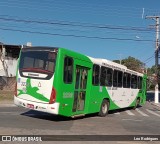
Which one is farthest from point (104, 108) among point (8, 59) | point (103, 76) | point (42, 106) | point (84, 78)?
point (8, 59)

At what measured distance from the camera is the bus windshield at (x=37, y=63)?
15469mm

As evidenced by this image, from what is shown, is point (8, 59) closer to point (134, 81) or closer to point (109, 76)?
point (134, 81)

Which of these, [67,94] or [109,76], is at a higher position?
[109,76]

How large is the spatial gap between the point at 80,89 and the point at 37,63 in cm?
247

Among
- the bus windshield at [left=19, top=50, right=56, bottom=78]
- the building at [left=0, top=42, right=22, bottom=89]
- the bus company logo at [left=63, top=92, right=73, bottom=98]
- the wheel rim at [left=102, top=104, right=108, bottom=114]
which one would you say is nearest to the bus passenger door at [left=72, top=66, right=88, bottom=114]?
the bus company logo at [left=63, top=92, right=73, bottom=98]

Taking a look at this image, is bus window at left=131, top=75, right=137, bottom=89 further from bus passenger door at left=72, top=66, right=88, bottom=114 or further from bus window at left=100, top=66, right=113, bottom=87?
bus passenger door at left=72, top=66, right=88, bottom=114

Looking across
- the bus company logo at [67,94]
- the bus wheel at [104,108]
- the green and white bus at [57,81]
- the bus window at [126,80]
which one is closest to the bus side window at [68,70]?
the green and white bus at [57,81]

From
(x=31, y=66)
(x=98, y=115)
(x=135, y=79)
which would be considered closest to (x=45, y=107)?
(x=31, y=66)

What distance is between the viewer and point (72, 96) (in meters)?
16.3

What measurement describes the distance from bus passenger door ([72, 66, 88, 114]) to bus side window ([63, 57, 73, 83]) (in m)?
0.51

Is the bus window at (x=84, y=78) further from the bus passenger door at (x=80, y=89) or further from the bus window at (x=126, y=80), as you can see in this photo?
the bus window at (x=126, y=80)

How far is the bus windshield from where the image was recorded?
15469mm

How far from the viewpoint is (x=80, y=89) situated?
1709 centimetres

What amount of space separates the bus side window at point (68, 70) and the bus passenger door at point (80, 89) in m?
0.51
